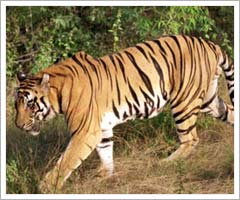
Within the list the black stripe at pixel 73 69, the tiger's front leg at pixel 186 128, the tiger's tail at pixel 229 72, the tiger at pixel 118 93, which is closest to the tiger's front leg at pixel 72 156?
the tiger at pixel 118 93

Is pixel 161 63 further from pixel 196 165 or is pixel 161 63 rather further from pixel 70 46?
pixel 70 46

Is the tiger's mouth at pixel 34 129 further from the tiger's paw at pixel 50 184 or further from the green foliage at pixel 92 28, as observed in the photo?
the green foliage at pixel 92 28

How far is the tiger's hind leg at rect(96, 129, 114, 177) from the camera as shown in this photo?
6297 mm

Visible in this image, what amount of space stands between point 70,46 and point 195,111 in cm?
247

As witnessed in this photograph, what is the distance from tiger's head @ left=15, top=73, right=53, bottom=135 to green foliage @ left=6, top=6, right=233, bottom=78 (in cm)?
179

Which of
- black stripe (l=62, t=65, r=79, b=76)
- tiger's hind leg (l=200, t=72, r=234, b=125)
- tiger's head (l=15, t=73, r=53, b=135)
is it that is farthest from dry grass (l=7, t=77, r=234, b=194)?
black stripe (l=62, t=65, r=79, b=76)

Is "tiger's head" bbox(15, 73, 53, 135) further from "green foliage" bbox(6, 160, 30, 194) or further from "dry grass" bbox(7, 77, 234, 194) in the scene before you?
"green foliage" bbox(6, 160, 30, 194)

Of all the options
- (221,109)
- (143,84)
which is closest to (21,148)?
(143,84)

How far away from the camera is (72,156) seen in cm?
602

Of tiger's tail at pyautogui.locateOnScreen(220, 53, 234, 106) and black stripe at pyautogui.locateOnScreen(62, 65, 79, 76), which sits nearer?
black stripe at pyautogui.locateOnScreen(62, 65, 79, 76)

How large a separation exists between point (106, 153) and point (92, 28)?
3.00 meters

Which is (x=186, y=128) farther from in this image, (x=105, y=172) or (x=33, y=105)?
(x=33, y=105)

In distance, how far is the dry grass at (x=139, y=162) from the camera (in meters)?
6.07

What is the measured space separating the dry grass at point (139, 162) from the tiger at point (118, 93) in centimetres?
11
